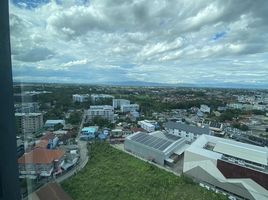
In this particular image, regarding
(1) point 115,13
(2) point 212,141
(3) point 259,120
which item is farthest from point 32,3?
(2) point 212,141

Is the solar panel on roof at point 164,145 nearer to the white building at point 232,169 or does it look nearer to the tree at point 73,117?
the white building at point 232,169

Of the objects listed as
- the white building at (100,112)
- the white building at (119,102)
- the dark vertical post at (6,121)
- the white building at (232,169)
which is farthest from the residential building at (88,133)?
the dark vertical post at (6,121)

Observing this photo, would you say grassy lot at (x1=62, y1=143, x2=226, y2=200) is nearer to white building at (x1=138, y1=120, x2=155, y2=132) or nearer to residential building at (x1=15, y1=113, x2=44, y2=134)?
residential building at (x1=15, y1=113, x2=44, y2=134)

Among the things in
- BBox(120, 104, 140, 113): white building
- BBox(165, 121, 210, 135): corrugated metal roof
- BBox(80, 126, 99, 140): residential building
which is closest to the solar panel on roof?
BBox(165, 121, 210, 135): corrugated metal roof

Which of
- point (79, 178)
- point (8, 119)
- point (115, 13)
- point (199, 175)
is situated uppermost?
point (115, 13)

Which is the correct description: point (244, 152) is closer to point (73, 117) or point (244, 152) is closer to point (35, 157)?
point (73, 117)

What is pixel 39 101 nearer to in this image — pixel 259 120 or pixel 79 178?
pixel 79 178

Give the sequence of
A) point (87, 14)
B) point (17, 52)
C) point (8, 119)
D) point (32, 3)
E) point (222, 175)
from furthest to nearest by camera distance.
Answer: point (222, 175) → point (87, 14) → point (32, 3) → point (17, 52) → point (8, 119)

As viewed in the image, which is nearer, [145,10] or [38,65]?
[38,65]
